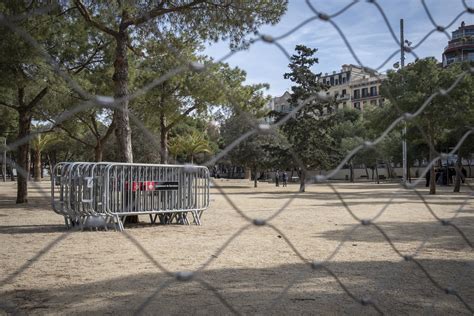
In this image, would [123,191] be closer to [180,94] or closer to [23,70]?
[23,70]

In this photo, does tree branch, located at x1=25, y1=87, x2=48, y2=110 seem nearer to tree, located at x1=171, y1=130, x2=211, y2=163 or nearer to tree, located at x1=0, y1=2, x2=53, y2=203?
tree, located at x1=0, y1=2, x2=53, y2=203

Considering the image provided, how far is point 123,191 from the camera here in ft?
23.9

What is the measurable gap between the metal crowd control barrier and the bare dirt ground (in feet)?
1.27

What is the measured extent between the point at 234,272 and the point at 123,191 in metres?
3.66

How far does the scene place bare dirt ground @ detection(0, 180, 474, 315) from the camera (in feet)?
9.87

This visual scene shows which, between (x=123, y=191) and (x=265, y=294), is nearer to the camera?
(x=265, y=294)

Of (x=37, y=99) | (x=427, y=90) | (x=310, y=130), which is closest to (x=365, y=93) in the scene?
(x=310, y=130)

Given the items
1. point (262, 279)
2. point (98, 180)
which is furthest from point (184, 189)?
point (262, 279)

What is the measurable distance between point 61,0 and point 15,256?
5.04m

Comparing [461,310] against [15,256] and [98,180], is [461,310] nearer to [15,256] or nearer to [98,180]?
[15,256]

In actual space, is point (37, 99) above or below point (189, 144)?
above

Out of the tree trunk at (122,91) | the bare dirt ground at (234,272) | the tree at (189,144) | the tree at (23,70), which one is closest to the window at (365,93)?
the tree at (189,144)

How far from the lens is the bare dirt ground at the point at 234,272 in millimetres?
3010

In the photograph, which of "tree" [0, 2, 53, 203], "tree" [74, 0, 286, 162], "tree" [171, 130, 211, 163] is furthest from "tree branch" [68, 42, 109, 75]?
"tree" [171, 130, 211, 163]
